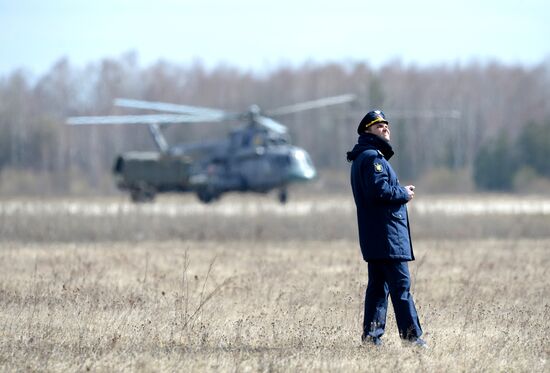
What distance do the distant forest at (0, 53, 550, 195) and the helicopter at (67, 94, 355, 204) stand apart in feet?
81.1

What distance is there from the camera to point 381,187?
894cm

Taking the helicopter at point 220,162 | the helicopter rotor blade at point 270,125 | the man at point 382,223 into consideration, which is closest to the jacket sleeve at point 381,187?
the man at point 382,223

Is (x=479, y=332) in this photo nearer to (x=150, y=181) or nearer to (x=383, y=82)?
(x=150, y=181)

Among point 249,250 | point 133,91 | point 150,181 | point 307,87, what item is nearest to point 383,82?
point 307,87

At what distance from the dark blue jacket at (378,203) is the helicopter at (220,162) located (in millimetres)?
26797

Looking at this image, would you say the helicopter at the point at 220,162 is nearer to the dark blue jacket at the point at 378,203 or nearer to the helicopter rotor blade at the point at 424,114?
the helicopter rotor blade at the point at 424,114

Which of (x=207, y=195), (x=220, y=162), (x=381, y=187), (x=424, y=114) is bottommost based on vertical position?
(x=207, y=195)

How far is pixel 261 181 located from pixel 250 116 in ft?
7.43

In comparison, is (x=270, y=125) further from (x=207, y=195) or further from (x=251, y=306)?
(x=251, y=306)

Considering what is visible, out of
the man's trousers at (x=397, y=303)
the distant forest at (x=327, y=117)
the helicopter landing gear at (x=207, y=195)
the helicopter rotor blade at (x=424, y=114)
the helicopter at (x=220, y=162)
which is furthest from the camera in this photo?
the distant forest at (x=327, y=117)

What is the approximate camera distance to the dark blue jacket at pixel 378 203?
8.96 meters

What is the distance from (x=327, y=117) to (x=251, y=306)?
69462mm

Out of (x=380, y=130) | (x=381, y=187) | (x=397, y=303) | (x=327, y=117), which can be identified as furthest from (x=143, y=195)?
(x=327, y=117)

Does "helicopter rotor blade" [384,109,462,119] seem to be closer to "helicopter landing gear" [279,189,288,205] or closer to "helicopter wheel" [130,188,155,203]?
"helicopter landing gear" [279,189,288,205]
